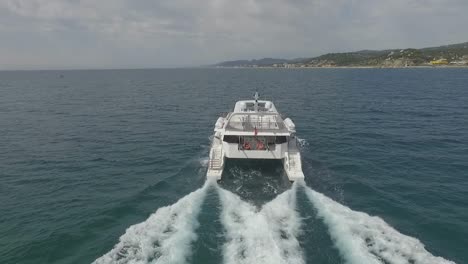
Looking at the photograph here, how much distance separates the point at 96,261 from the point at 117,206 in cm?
643

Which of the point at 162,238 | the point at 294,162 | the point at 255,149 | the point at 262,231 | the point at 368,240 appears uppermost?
the point at 255,149

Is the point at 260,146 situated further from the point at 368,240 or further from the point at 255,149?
the point at 368,240

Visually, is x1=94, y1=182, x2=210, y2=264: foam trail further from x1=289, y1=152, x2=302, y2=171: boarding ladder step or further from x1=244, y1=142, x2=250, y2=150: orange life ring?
x1=289, y1=152, x2=302, y2=171: boarding ladder step

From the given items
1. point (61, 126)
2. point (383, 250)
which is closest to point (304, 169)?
point (383, 250)

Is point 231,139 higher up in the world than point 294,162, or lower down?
higher up

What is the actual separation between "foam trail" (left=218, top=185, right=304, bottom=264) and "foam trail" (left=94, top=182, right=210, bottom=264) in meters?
2.02

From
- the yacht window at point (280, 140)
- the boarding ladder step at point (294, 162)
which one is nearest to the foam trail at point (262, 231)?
the boarding ladder step at point (294, 162)

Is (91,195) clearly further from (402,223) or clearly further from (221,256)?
(402,223)

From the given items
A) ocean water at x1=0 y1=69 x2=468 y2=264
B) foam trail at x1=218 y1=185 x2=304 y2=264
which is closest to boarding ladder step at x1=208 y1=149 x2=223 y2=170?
ocean water at x1=0 y1=69 x2=468 y2=264

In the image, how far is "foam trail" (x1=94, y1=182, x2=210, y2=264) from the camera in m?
16.2

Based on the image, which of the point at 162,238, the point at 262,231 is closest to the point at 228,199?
the point at 262,231

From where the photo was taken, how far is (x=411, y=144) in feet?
122

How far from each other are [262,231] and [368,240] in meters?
5.50

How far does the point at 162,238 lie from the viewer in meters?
17.8
